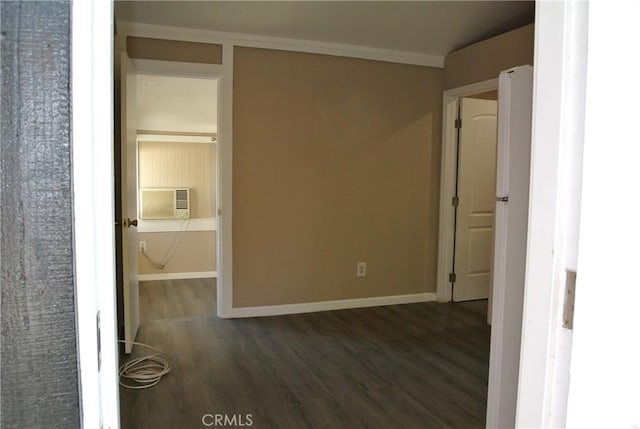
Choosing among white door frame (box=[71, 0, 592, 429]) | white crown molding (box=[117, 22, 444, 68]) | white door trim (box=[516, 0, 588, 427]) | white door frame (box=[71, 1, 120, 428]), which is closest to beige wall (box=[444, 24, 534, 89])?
white crown molding (box=[117, 22, 444, 68])

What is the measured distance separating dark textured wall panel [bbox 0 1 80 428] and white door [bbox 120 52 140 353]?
103 inches

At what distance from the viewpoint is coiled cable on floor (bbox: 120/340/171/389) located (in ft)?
9.14

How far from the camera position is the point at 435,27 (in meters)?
3.87

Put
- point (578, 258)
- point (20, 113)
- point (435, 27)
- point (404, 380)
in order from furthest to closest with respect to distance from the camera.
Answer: point (435, 27)
point (404, 380)
point (578, 258)
point (20, 113)

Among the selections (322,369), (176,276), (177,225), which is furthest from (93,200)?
(177,225)

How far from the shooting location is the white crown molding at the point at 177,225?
247 inches

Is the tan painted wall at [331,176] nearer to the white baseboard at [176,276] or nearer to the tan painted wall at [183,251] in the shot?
the white baseboard at [176,276]

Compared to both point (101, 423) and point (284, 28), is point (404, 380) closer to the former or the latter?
point (101, 423)

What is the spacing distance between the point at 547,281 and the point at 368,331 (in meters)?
3.14

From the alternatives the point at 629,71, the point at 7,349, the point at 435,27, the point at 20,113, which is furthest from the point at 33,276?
the point at 435,27

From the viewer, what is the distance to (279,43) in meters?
3.98

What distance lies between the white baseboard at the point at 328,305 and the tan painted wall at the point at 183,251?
2517 millimetres

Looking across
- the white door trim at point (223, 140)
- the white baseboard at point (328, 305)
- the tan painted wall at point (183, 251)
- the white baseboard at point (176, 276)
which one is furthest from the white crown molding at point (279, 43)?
the white baseboard at point (176, 276)

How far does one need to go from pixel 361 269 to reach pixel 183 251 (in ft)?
9.80
